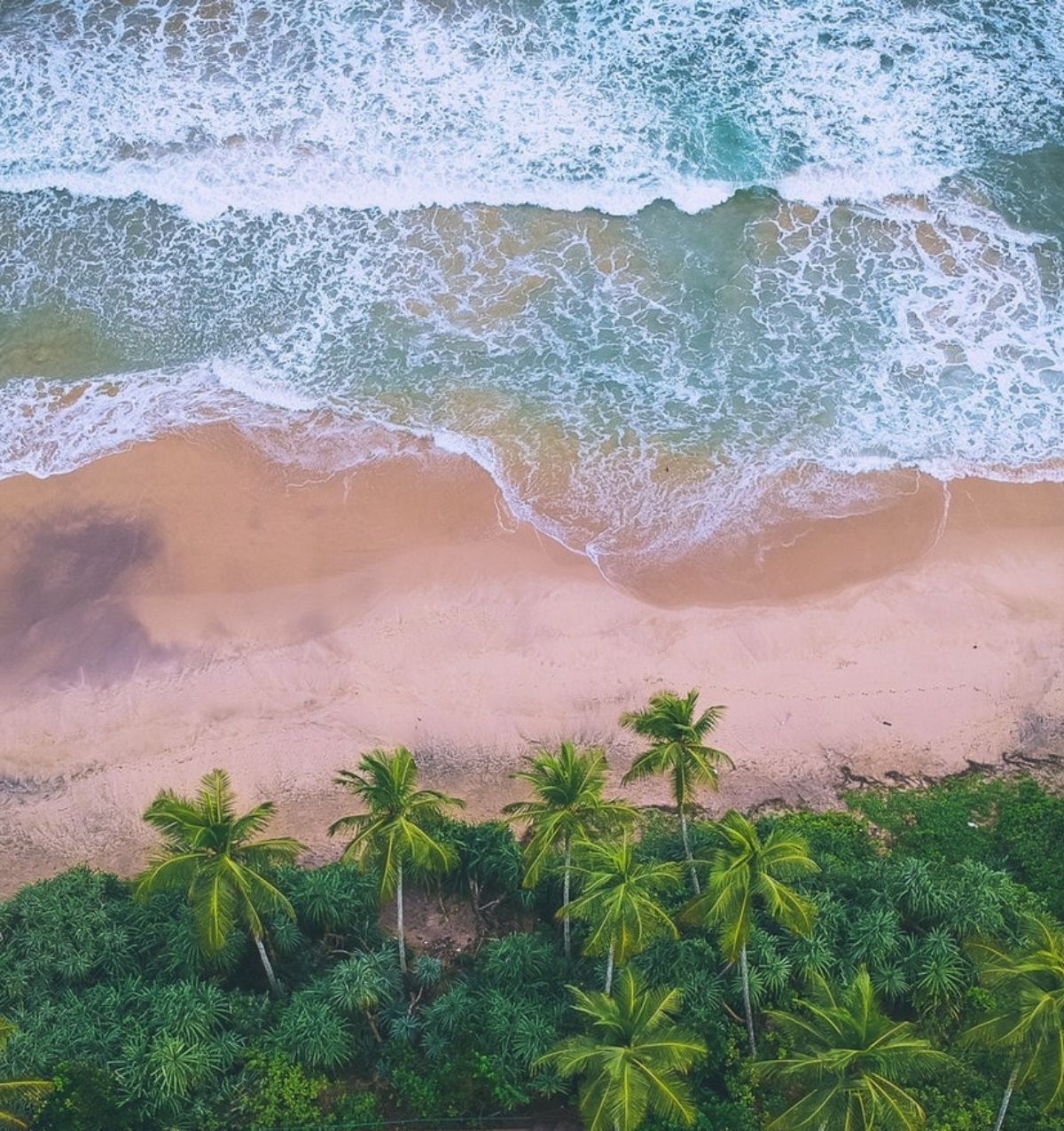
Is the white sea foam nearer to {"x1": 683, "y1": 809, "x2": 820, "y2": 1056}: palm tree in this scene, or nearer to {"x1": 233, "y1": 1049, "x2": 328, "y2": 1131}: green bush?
{"x1": 683, "y1": 809, "x2": 820, "y2": 1056}: palm tree

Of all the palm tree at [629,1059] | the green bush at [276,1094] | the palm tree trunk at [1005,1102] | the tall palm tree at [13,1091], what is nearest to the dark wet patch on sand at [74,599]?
the tall palm tree at [13,1091]

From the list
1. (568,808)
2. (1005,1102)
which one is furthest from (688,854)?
(1005,1102)

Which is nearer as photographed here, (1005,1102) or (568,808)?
(1005,1102)

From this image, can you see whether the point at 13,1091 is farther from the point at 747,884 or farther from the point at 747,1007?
the point at 747,1007

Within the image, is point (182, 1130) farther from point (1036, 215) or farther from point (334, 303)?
point (1036, 215)

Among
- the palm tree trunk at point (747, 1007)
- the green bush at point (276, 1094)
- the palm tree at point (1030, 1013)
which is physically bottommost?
the green bush at point (276, 1094)

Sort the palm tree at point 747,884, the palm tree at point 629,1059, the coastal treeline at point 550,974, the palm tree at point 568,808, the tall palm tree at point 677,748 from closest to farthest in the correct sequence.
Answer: the palm tree at point 629,1059
the coastal treeline at point 550,974
the palm tree at point 747,884
the palm tree at point 568,808
the tall palm tree at point 677,748

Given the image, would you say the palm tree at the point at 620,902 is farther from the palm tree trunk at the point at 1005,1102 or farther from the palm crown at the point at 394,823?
the palm tree trunk at the point at 1005,1102
